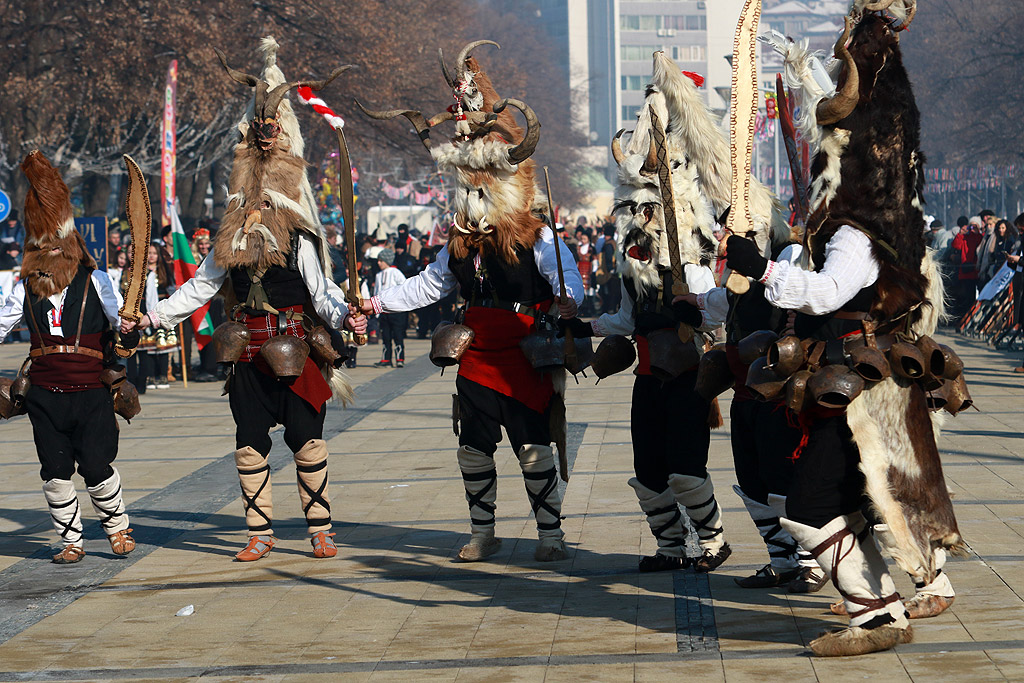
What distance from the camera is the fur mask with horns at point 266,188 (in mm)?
7312

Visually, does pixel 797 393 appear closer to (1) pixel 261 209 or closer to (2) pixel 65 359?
(1) pixel 261 209

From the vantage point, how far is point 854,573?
16.7 ft

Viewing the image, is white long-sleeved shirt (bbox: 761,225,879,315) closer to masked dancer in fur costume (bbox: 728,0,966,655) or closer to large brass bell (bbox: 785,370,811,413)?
masked dancer in fur costume (bbox: 728,0,966,655)

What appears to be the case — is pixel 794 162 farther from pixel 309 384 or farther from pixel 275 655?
pixel 275 655

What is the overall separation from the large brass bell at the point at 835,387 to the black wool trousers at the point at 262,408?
3.14 metres

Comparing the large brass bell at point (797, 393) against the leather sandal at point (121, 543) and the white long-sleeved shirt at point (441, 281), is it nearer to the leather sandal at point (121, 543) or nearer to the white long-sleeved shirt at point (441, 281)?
the white long-sleeved shirt at point (441, 281)

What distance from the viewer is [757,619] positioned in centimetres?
574

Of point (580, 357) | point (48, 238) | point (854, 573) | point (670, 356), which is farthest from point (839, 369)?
point (48, 238)

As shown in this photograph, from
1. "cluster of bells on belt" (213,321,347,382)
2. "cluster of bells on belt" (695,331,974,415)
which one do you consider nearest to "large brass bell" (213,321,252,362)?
"cluster of bells on belt" (213,321,347,382)

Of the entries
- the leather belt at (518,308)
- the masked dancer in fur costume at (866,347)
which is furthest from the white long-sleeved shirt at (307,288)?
the masked dancer in fur costume at (866,347)

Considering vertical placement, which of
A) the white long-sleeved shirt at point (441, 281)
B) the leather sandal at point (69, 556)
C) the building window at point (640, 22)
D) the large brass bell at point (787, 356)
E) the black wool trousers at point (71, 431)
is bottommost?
the leather sandal at point (69, 556)

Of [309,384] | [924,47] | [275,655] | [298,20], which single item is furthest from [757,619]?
[924,47]

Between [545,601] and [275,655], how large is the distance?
1299 mm

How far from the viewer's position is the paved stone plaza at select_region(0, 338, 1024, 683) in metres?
5.24
